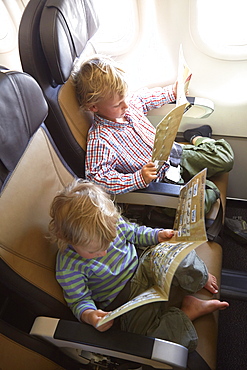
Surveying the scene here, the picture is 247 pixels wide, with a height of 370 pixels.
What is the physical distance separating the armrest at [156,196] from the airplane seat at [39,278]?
37cm

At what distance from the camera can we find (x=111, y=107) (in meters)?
1.46

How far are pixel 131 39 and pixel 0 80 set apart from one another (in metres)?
1.12

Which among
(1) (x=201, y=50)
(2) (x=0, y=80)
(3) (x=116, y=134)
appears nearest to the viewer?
(2) (x=0, y=80)

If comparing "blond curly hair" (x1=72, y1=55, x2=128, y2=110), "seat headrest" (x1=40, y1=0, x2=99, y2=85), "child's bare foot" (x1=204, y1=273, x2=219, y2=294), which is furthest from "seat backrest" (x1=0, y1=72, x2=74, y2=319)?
"child's bare foot" (x1=204, y1=273, x2=219, y2=294)

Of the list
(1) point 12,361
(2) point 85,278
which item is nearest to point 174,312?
(2) point 85,278

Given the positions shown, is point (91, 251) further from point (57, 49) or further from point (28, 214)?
point (57, 49)

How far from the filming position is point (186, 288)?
1158 mm

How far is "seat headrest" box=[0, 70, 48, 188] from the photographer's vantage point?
34.5 inches

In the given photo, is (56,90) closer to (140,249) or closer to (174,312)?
(140,249)

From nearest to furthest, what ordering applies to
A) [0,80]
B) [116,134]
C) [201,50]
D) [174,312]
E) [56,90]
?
[0,80]
[174,312]
[56,90]
[116,134]
[201,50]

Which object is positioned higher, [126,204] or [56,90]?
[56,90]

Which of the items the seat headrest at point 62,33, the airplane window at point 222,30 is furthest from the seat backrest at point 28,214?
the airplane window at point 222,30

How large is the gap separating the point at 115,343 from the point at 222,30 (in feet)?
5.27

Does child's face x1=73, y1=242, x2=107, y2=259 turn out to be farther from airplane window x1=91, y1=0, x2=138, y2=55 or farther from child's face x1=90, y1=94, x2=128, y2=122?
airplane window x1=91, y1=0, x2=138, y2=55
